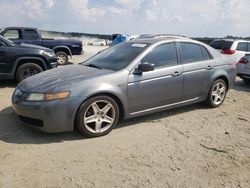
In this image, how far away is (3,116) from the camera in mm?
5598

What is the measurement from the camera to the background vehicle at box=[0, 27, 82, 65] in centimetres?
1291

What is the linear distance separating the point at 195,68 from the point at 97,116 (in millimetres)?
2320

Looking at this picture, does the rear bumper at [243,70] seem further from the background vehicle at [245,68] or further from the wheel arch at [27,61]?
the wheel arch at [27,61]

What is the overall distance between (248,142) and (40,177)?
3.19 meters

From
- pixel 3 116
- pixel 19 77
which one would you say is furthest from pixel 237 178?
pixel 19 77

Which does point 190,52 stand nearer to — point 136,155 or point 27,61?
→ point 136,155

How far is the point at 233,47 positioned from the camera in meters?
11.8

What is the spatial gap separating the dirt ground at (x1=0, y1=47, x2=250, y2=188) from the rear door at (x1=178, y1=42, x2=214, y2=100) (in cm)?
58

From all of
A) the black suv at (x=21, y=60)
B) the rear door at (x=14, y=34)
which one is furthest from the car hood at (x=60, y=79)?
the rear door at (x=14, y=34)

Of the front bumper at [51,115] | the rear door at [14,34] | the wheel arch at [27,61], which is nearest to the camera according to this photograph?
the front bumper at [51,115]

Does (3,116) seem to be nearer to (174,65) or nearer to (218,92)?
(174,65)

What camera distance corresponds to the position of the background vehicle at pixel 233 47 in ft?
38.4

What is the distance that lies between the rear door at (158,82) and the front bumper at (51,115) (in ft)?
3.60

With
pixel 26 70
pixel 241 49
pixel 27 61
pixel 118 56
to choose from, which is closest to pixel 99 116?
pixel 118 56
